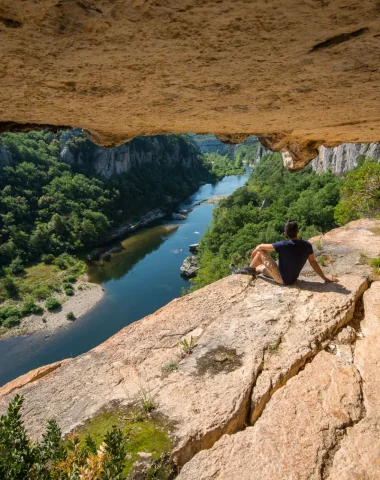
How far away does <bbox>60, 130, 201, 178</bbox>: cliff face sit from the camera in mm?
71125

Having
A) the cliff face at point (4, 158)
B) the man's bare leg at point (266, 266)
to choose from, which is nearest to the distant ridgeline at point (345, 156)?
the man's bare leg at point (266, 266)

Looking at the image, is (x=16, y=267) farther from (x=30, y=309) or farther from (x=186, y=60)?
(x=186, y=60)

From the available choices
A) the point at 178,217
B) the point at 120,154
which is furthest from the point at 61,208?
the point at 120,154

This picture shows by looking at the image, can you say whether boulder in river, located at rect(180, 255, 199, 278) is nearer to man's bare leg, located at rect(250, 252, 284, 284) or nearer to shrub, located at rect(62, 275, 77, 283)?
shrub, located at rect(62, 275, 77, 283)

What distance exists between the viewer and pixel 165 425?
3.11 metres

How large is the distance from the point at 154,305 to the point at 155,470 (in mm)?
33888

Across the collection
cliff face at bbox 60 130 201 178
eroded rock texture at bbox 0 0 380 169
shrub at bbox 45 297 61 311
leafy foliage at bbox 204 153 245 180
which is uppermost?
eroded rock texture at bbox 0 0 380 169

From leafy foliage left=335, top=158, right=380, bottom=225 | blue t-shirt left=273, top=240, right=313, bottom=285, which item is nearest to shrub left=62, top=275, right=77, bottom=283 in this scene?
leafy foliage left=335, top=158, right=380, bottom=225

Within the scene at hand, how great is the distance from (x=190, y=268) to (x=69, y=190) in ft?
105

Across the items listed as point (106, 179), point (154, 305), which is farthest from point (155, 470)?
point (106, 179)

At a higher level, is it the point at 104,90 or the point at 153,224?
the point at 104,90

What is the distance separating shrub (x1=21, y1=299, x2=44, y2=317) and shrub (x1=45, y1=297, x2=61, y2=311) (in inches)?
28.9

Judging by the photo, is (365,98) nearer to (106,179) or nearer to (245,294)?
(245,294)

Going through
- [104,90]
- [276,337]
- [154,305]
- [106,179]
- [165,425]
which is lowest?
[154,305]
